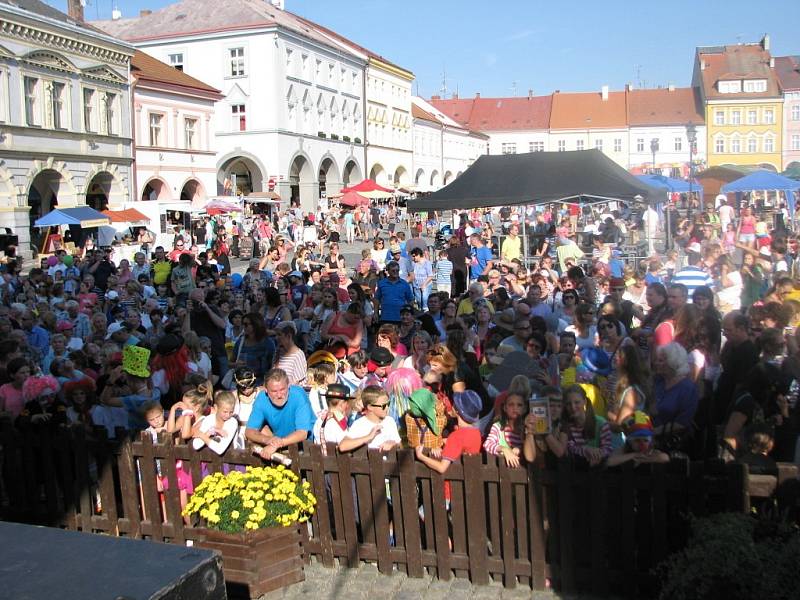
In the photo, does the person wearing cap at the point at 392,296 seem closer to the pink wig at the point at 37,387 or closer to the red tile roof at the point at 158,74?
the pink wig at the point at 37,387

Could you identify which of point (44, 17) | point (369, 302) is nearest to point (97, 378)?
point (369, 302)

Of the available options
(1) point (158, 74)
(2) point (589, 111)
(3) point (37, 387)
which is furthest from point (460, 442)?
(2) point (589, 111)

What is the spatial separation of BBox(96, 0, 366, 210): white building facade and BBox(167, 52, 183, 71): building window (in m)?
0.06

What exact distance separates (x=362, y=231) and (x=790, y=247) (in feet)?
82.0

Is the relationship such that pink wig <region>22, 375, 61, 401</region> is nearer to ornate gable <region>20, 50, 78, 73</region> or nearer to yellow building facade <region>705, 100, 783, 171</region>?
ornate gable <region>20, 50, 78, 73</region>

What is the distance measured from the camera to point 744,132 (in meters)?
84.8

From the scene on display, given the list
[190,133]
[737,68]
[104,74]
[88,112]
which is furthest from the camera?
[737,68]

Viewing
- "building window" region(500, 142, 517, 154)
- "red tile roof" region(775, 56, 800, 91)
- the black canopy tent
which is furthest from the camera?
"building window" region(500, 142, 517, 154)

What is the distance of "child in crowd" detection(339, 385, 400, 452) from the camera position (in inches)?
235

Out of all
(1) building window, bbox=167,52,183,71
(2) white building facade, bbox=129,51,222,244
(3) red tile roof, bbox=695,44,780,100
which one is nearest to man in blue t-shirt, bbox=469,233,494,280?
(2) white building facade, bbox=129,51,222,244

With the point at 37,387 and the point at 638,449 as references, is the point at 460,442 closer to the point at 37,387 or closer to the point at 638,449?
the point at 638,449

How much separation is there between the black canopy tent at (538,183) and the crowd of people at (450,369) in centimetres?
128

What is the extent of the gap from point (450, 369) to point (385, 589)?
2.12m

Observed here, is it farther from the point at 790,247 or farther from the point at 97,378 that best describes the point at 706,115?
the point at 97,378
